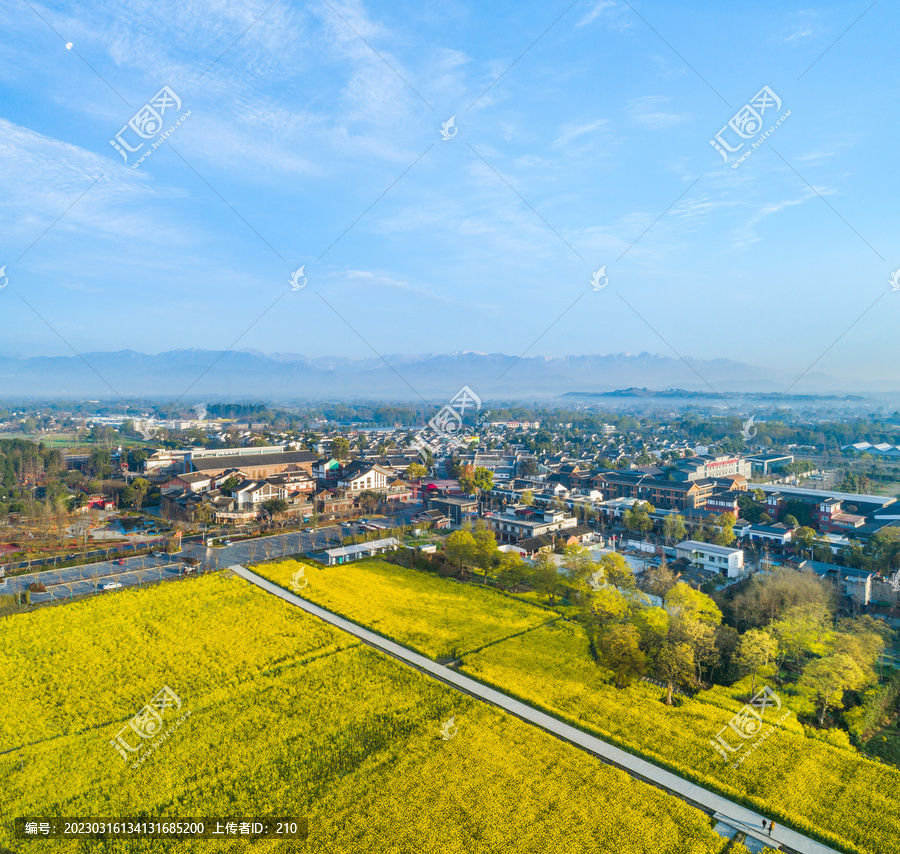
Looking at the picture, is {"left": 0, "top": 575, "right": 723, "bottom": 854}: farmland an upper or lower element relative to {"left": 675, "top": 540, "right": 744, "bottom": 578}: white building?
lower

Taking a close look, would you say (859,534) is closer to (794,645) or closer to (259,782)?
(794,645)

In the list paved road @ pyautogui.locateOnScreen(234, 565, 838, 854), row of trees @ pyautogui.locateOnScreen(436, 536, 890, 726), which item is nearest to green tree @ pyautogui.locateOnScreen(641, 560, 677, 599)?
row of trees @ pyautogui.locateOnScreen(436, 536, 890, 726)

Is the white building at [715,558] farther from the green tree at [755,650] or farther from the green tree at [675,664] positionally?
the green tree at [675,664]

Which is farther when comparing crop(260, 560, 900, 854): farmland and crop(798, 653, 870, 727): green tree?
crop(798, 653, 870, 727): green tree

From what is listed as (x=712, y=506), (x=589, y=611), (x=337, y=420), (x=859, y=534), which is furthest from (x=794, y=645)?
(x=337, y=420)

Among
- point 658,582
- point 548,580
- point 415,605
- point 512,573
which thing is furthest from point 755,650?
point 415,605

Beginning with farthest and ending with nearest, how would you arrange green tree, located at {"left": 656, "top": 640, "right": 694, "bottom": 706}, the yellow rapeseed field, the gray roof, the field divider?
the gray roof → the yellow rapeseed field → the field divider → green tree, located at {"left": 656, "top": 640, "right": 694, "bottom": 706}

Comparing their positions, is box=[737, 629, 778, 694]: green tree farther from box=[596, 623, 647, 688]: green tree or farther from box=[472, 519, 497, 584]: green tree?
box=[472, 519, 497, 584]: green tree

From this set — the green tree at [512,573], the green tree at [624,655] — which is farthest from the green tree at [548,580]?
the green tree at [624,655]
